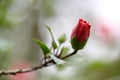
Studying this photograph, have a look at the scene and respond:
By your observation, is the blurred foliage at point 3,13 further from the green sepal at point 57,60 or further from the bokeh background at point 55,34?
the green sepal at point 57,60

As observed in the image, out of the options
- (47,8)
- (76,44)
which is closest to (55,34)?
(47,8)

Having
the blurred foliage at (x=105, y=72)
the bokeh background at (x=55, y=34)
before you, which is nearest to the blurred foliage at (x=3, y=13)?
the bokeh background at (x=55, y=34)

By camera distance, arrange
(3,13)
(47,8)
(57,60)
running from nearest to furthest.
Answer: (57,60), (3,13), (47,8)

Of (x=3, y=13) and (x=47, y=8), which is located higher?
(x=3, y=13)

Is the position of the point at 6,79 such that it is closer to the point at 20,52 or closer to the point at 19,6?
the point at 19,6

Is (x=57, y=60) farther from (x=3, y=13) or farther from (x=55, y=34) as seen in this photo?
(x=55, y=34)

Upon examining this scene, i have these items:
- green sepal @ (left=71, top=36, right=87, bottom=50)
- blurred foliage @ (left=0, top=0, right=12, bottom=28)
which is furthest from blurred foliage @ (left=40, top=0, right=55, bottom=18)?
green sepal @ (left=71, top=36, right=87, bottom=50)

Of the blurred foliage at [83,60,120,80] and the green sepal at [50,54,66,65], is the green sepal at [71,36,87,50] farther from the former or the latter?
the blurred foliage at [83,60,120,80]
